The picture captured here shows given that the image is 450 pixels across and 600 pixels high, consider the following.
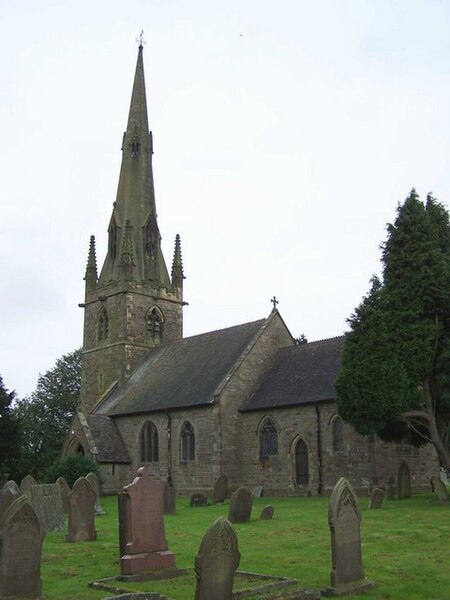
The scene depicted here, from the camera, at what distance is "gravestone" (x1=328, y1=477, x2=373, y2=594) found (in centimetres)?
1088

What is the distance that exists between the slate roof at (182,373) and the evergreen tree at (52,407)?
16.6 m

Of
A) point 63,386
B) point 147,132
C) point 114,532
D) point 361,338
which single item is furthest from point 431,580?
point 63,386

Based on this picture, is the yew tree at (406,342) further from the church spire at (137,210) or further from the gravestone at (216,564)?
the church spire at (137,210)

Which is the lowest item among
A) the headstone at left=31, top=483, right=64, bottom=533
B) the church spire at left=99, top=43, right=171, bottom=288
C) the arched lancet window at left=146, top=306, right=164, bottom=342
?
the headstone at left=31, top=483, right=64, bottom=533

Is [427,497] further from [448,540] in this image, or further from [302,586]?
[302,586]

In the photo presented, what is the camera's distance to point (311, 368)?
3409cm

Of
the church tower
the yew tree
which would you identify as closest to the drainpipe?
the yew tree

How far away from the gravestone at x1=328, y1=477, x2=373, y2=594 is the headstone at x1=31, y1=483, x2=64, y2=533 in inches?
437

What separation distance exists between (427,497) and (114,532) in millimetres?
12313

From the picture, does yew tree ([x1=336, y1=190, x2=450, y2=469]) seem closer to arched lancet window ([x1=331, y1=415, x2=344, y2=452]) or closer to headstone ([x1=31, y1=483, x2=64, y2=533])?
arched lancet window ([x1=331, y1=415, x2=344, y2=452])

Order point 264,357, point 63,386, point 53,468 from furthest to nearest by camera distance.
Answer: point 63,386
point 264,357
point 53,468

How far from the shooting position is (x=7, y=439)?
4059 cm

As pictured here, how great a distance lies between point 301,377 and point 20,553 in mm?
23896

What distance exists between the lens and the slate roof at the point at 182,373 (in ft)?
119
